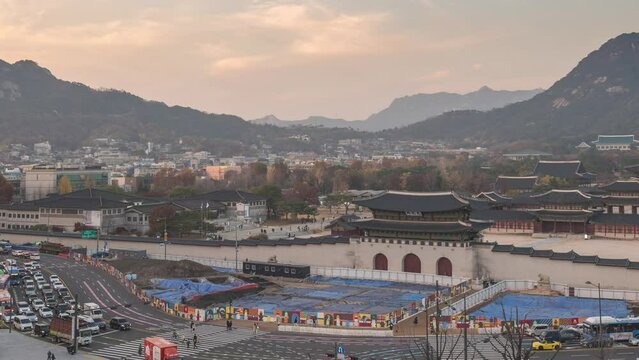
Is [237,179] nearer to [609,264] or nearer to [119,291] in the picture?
[119,291]

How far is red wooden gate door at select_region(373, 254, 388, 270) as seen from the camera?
51438 millimetres

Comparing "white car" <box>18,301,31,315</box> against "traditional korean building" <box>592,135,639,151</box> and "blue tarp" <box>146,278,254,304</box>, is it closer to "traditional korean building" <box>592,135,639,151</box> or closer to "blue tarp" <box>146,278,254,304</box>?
"blue tarp" <box>146,278,254,304</box>

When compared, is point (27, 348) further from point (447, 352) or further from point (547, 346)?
point (547, 346)

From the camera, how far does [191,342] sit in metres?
32.8

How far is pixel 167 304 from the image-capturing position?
4094 centimetres

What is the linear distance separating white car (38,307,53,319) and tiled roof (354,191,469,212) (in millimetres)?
23928

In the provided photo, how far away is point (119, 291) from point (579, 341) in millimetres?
28577

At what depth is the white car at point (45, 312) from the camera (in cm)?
3812

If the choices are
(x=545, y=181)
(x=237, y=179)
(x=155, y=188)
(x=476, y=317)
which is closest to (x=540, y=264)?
(x=476, y=317)

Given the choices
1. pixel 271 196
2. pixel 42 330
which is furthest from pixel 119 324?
pixel 271 196

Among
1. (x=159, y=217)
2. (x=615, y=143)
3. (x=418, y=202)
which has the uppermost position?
(x=615, y=143)

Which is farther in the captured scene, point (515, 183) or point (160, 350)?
point (515, 183)

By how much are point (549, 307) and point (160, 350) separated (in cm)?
2350

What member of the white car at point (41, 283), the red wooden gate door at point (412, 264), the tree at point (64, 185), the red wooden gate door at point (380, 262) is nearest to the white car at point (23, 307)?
the white car at point (41, 283)
